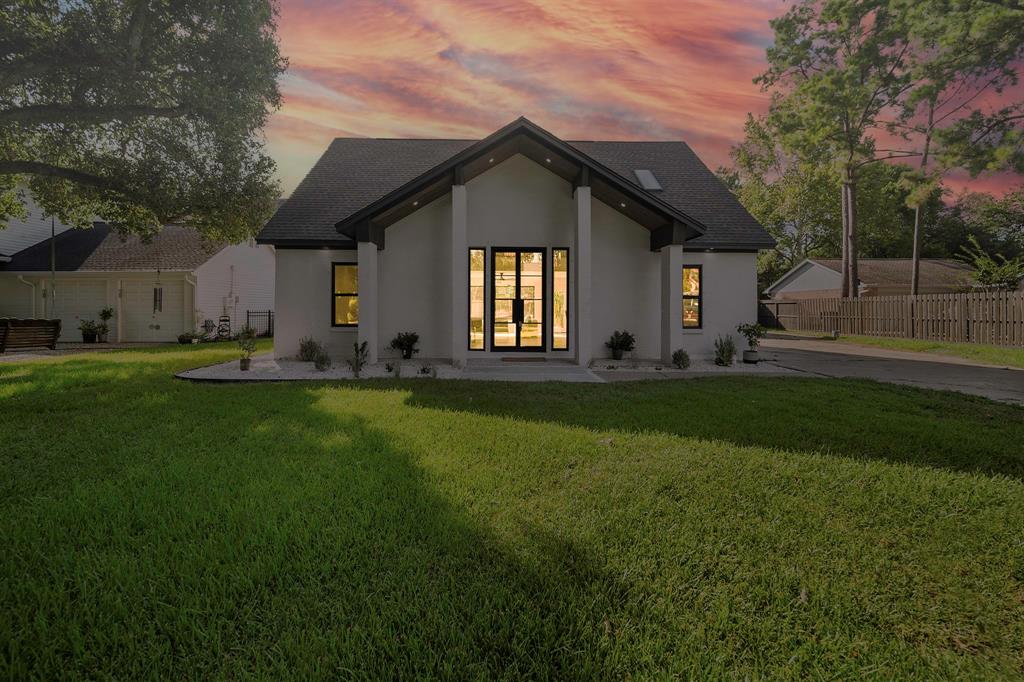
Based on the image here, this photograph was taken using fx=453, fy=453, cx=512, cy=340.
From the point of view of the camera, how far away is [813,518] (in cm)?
311

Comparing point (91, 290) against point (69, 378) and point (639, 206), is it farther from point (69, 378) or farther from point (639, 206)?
point (639, 206)

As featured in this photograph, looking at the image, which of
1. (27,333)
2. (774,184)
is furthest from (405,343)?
(774,184)

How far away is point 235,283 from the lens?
22078 millimetres

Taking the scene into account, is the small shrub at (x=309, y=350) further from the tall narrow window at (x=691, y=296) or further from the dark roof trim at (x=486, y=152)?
the tall narrow window at (x=691, y=296)

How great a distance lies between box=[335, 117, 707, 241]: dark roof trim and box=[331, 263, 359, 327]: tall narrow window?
1.64 m

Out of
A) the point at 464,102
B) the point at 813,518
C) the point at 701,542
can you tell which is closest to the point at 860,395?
the point at 813,518

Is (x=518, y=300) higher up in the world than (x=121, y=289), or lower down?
lower down

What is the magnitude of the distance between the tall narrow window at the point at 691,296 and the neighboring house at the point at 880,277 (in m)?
25.2

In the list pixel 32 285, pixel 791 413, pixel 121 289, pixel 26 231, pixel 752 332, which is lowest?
pixel 791 413

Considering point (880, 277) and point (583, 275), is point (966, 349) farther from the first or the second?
point (880, 277)

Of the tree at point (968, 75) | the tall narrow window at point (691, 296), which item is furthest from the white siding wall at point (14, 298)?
the tree at point (968, 75)

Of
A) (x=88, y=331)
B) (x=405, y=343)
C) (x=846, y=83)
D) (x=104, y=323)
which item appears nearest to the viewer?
(x=405, y=343)

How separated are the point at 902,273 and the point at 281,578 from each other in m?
44.4

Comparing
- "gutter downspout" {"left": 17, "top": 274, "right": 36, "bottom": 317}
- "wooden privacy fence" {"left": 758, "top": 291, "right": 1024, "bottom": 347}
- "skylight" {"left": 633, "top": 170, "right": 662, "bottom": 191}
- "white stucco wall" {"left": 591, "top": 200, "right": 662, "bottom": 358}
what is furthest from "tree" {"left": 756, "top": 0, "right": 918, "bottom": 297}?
"gutter downspout" {"left": 17, "top": 274, "right": 36, "bottom": 317}
